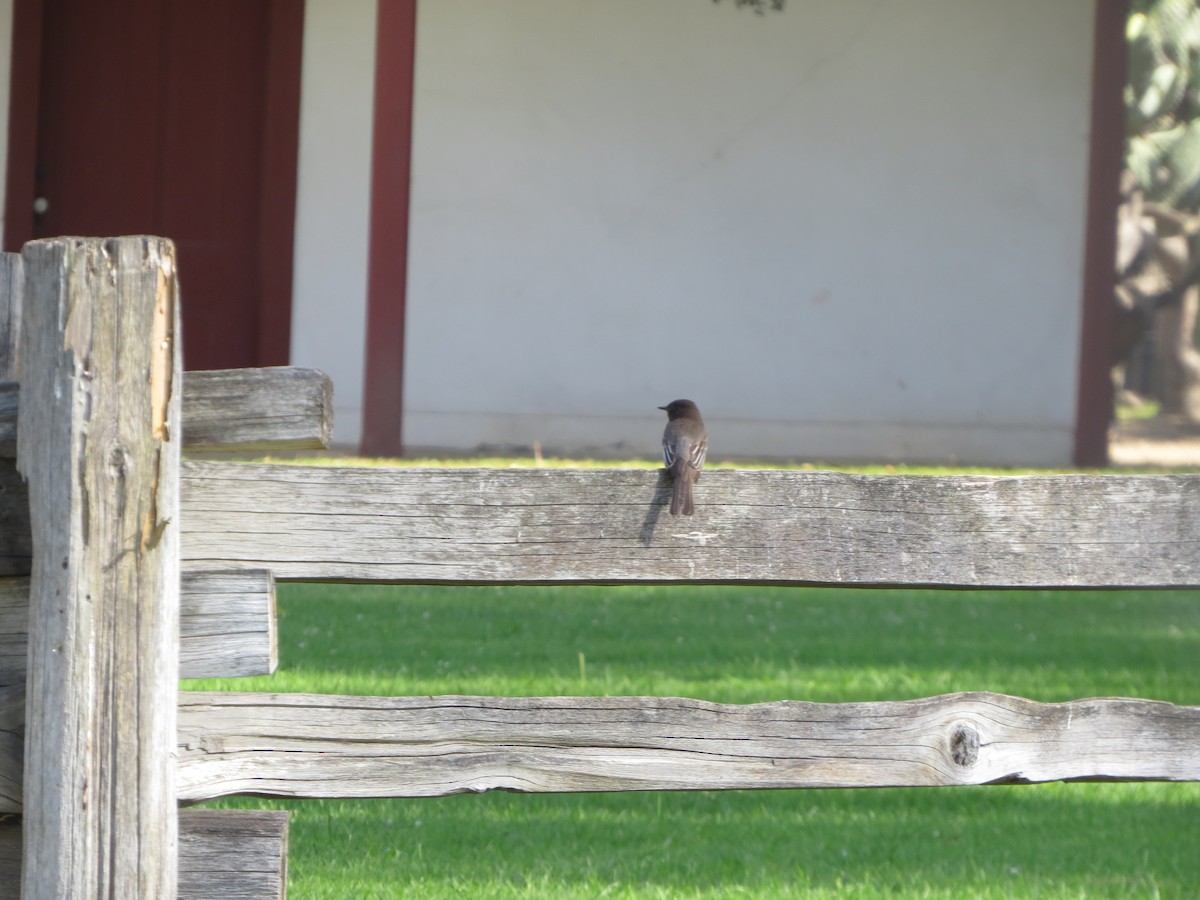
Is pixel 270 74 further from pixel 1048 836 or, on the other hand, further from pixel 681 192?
pixel 1048 836

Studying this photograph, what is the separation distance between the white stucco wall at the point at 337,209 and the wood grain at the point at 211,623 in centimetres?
779

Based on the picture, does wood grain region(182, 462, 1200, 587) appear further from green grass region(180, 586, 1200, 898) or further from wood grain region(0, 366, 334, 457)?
Result: green grass region(180, 586, 1200, 898)

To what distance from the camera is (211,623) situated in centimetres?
257

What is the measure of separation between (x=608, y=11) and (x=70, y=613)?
8553 millimetres

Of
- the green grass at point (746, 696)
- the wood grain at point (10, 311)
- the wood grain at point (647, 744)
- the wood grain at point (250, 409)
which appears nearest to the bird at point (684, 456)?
the wood grain at point (647, 744)

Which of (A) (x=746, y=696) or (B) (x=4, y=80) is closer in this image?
(A) (x=746, y=696)

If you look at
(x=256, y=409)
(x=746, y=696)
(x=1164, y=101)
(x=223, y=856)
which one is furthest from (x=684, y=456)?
(x=1164, y=101)

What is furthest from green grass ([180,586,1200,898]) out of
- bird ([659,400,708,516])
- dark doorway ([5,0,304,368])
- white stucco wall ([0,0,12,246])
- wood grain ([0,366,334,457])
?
white stucco wall ([0,0,12,246])

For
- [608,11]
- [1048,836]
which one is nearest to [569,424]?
[608,11]

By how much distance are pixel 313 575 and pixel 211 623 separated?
178 mm

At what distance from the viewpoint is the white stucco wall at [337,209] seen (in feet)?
33.9

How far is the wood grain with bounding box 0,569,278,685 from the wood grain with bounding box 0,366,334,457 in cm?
20

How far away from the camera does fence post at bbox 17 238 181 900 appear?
2.42 metres

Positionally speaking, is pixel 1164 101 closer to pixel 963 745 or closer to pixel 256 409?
pixel 963 745
